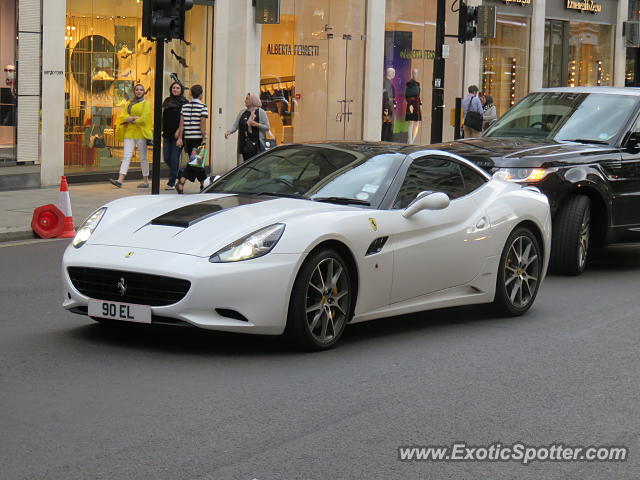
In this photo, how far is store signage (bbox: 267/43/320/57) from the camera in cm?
2814

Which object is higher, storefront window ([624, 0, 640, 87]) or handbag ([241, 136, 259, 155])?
storefront window ([624, 0, 640, 87])

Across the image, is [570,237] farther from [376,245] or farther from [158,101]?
[158,101]

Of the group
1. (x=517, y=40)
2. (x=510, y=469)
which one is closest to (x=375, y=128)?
(x=517, y=40)

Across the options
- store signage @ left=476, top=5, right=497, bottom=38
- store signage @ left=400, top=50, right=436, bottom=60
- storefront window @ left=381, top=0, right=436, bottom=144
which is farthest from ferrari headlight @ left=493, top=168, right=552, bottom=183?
store signage @ left=400, top=50, right=436, bottom=60

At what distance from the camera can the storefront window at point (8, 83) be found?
2119 centimetres

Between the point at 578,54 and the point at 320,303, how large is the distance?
33501 mm

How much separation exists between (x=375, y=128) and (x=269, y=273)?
23.5 m

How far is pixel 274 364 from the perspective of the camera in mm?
7645

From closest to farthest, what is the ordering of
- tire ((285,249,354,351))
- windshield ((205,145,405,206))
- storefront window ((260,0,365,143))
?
1. tire ((285,249,354,351))
2. windshield ((205,145,405,206))
3. storefront window ((260,0,365,143))

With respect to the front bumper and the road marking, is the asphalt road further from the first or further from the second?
the road marking

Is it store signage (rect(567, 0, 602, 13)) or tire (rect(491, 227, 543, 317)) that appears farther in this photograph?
store signage (rect(567, 0, 602, 13))

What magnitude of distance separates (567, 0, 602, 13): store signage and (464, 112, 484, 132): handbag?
1321 cm

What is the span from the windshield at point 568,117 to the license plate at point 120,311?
734 centimetres

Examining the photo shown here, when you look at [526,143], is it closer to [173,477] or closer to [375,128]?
[173,477]
